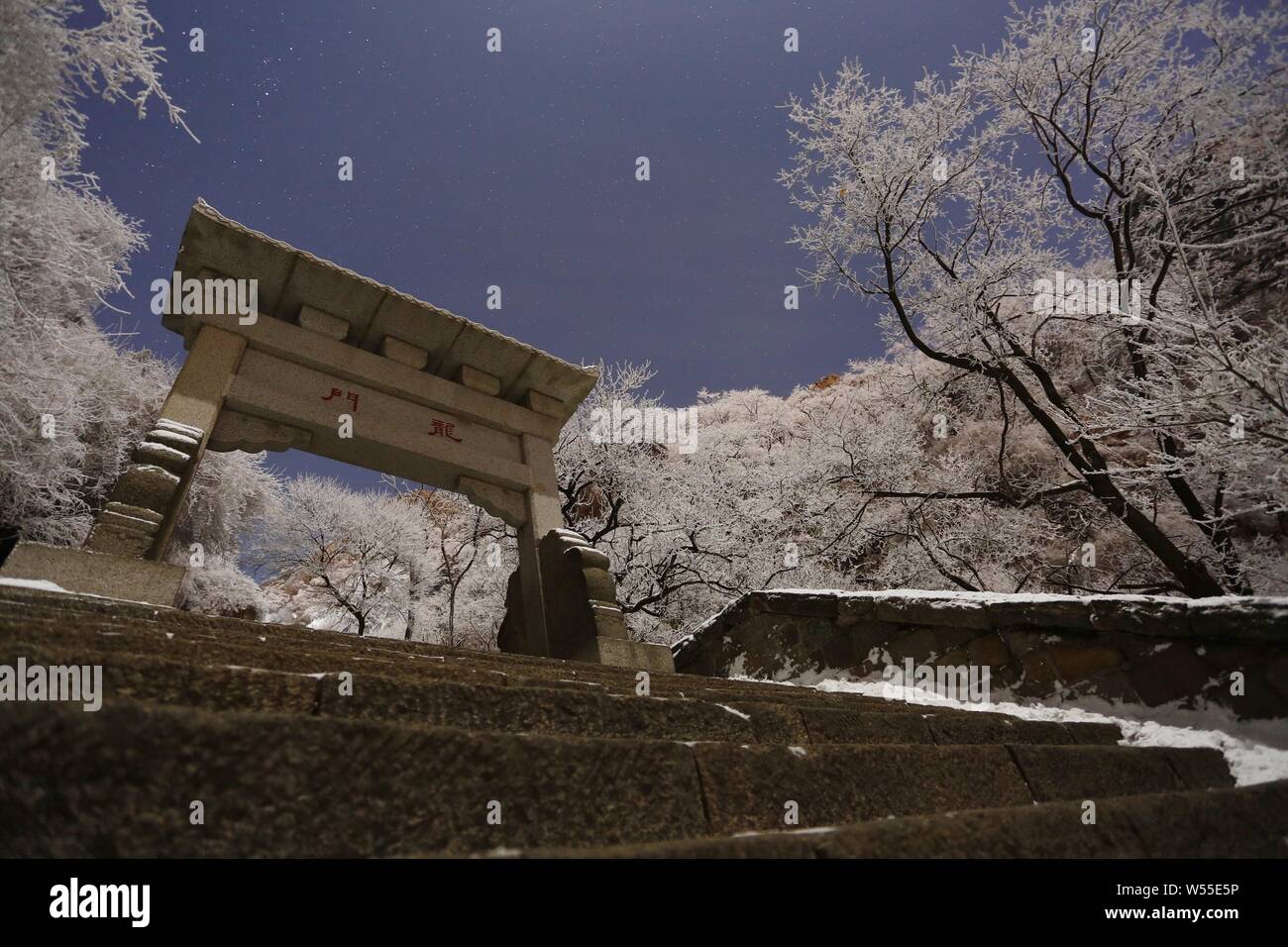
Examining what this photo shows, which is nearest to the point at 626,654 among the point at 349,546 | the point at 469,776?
the point at 469,776

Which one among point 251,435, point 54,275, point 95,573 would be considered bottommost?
point 95,573

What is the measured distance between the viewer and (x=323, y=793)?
1.28 meters

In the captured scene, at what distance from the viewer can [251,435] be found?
609 cm

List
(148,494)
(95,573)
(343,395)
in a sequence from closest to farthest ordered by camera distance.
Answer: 1. (95,573)
2. (148,494)
3. (343,395)

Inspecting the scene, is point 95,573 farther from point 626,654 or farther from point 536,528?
point 536,528

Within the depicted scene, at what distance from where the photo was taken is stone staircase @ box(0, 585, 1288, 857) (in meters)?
1.09

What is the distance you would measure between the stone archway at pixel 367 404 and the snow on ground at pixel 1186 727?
2957 millimetres

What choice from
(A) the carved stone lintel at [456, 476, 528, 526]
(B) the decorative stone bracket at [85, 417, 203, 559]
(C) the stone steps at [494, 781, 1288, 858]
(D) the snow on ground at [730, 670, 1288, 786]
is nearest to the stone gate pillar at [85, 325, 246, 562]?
(B) the decorative stone bracket at [85, 417, 203, 559]

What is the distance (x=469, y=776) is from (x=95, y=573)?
12.7 feet

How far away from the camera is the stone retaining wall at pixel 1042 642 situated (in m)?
3.69

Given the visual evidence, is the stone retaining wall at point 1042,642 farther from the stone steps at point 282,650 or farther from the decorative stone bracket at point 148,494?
the decorative stone bracket at point 148,494

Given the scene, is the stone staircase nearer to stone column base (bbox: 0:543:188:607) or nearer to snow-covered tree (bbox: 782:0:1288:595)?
stone column base (bbox: 0:543:188:607)
